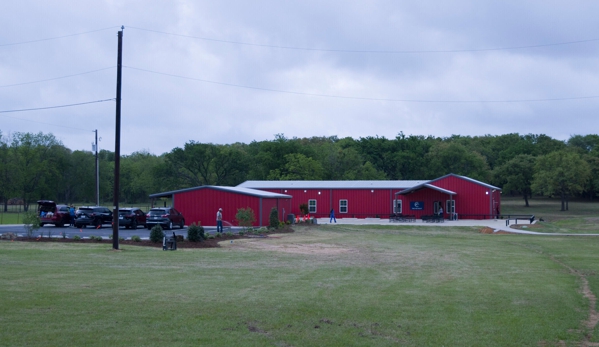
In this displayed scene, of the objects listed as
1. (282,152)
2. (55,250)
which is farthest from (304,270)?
(282,152)

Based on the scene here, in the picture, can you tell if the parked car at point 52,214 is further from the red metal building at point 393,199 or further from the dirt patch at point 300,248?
the red metal building at point 393,199

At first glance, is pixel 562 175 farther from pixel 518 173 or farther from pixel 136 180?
pixel 136 180

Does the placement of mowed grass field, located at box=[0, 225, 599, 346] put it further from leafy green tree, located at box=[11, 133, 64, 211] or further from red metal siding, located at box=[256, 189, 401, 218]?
leafy green tree, located at box=[11, 133, 64, 211]

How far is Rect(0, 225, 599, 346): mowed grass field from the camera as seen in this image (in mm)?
8703

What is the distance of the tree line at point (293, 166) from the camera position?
83.3 metres

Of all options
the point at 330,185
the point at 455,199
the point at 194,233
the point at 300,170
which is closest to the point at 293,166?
the point at 300,170

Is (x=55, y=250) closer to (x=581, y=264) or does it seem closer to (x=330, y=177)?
(x=581, y=264)

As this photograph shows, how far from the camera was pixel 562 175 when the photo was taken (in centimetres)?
8131

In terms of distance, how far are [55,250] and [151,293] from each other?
1176 cm

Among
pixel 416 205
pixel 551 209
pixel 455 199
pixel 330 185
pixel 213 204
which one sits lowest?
pixel 551 209

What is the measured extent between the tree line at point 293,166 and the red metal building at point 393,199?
19642 millimetres

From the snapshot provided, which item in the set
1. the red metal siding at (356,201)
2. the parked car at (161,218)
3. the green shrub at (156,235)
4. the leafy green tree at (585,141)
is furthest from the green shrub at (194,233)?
the leafy green tree at (585,141)

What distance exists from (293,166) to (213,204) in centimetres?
3683

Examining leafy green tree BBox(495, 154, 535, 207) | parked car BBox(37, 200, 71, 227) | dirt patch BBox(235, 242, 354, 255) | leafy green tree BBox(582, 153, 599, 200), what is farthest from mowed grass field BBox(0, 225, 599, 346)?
leafy green tree BBox(582, 153, 599, 200)
